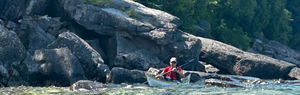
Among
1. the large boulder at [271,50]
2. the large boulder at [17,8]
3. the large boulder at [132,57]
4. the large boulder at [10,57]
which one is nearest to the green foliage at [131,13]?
the large boulder at [132,57]

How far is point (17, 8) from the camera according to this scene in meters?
28.4

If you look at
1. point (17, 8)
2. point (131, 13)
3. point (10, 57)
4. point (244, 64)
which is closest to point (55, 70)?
point (10, 57)

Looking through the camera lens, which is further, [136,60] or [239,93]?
[136,60]

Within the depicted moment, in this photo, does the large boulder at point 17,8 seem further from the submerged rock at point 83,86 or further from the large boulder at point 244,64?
the large boulder at point 244,64

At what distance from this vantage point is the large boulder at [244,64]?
31.4 metres

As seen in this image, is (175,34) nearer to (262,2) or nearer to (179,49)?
(179,49)

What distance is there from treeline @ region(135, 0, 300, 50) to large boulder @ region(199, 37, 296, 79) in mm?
7525

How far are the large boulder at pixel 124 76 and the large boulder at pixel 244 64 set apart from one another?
12326 mm

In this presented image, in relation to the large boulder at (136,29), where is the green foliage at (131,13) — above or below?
above

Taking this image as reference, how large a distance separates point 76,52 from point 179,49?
10276mm

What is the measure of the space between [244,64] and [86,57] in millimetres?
15694

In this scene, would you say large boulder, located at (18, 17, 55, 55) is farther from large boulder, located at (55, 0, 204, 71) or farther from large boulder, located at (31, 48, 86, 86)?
large boulder, located at (55, 0, 204, 71)

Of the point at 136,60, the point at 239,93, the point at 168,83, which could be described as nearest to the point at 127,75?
the point at 168,83

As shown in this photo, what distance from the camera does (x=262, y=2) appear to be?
58.9 m
